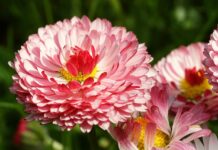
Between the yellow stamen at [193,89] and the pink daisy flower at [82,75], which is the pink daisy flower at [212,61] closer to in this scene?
the pink daisy flower at [82,75]

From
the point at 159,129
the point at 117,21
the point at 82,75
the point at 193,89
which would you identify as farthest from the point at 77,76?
the point at 117,21

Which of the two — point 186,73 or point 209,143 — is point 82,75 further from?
point 186,73

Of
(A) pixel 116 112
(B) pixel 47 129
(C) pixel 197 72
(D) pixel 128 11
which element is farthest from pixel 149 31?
(A) pixel 116 112

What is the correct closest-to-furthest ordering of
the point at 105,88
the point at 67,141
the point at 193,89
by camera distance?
1. the point at 105,88
2. the point at 193,89
3. the point at 67,141

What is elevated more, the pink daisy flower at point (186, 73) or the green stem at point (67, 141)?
the pink daisy flower at point (186, 73)

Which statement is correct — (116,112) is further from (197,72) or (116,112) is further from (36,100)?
(197,72)

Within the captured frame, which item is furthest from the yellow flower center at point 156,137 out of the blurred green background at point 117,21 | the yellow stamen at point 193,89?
the blurred green background at point 117,21
